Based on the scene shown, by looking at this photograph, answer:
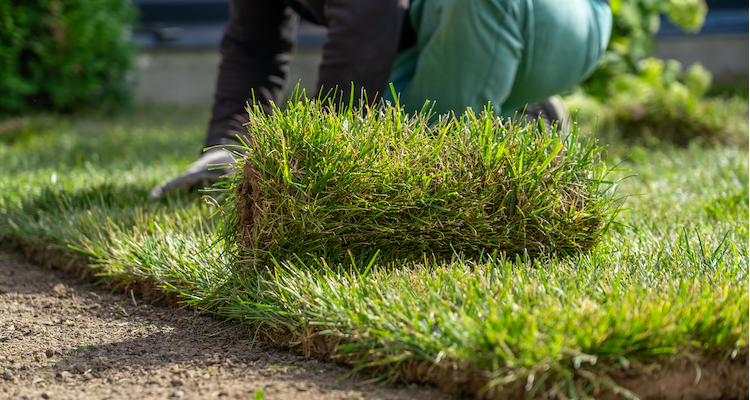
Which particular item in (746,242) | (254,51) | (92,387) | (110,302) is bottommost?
(110,302)

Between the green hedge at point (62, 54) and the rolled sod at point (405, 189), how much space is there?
147 inches

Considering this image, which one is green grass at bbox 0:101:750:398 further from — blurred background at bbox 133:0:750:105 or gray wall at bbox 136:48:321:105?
gray wall at bbox 136:48:321:105

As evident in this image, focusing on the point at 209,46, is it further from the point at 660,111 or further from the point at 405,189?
the point at 405,189

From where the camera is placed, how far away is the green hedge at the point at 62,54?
4.53 meters

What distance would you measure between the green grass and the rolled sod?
0.20ft

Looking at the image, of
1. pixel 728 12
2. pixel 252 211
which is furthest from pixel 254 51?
pixel 728 12

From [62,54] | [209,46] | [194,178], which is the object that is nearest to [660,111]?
[194,178]

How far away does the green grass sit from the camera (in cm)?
117

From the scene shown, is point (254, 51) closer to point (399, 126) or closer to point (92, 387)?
point (399, 126)

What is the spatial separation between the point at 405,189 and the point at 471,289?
0.35 m

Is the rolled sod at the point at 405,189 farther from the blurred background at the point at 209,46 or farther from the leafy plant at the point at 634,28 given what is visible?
the blurred background at the point at 209,46

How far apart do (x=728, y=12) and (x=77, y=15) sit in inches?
262

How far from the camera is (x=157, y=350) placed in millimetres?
1510

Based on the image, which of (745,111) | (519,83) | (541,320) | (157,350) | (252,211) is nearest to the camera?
(541,320)
